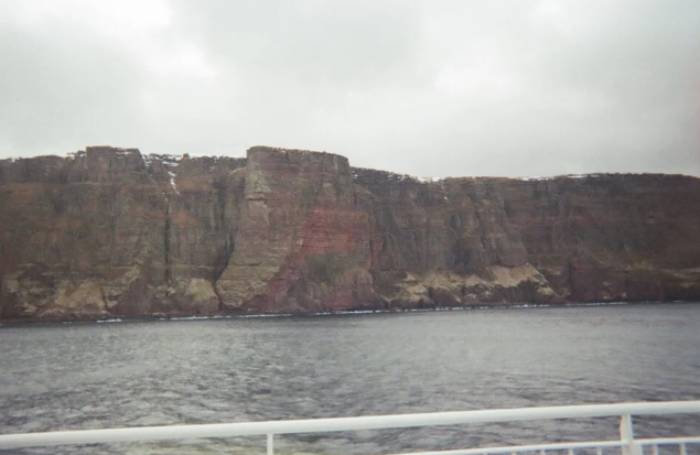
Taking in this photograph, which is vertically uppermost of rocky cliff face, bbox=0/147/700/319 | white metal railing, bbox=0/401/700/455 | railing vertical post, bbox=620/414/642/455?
rocky cliff face, bbox=0/147/700/319

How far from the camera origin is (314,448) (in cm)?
2111

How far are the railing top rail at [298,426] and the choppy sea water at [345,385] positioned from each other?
1578cm

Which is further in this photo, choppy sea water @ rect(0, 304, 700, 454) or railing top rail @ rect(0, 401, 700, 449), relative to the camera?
choppy sea water @ rect(0, 304, 700, 454)

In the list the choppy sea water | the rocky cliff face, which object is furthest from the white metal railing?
the rocky cliff face

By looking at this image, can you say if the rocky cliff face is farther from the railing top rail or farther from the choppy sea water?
the railing top rail

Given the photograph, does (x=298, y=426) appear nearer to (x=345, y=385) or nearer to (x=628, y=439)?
(x=628, y=439)

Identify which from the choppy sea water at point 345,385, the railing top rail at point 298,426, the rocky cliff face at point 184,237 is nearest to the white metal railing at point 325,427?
the railing top rail at point 298,426

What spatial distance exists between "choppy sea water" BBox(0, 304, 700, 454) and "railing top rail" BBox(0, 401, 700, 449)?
51.8ft

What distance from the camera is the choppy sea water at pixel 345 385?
2291cm

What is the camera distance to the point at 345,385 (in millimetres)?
36656

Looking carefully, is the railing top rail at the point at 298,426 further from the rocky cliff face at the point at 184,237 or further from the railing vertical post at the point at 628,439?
the rocky cliff face at the point at 184,237

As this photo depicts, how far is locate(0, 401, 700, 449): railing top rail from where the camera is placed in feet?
17.0

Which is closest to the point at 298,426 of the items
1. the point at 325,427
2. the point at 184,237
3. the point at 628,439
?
the point at 325,427

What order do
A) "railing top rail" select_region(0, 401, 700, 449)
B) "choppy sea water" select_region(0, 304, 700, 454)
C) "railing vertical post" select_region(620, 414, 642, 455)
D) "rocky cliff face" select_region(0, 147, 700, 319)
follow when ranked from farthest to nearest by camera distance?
1. "rocky cliff face" select_region(0, 147, 700, 319)
2. "choppy sea water" select_region(0, 304, 700, 454)
3. "railing vertical post" select_region(620, 414, 642, 455)
4. "railing top rail" select_region(0, 401, 700, 449)
